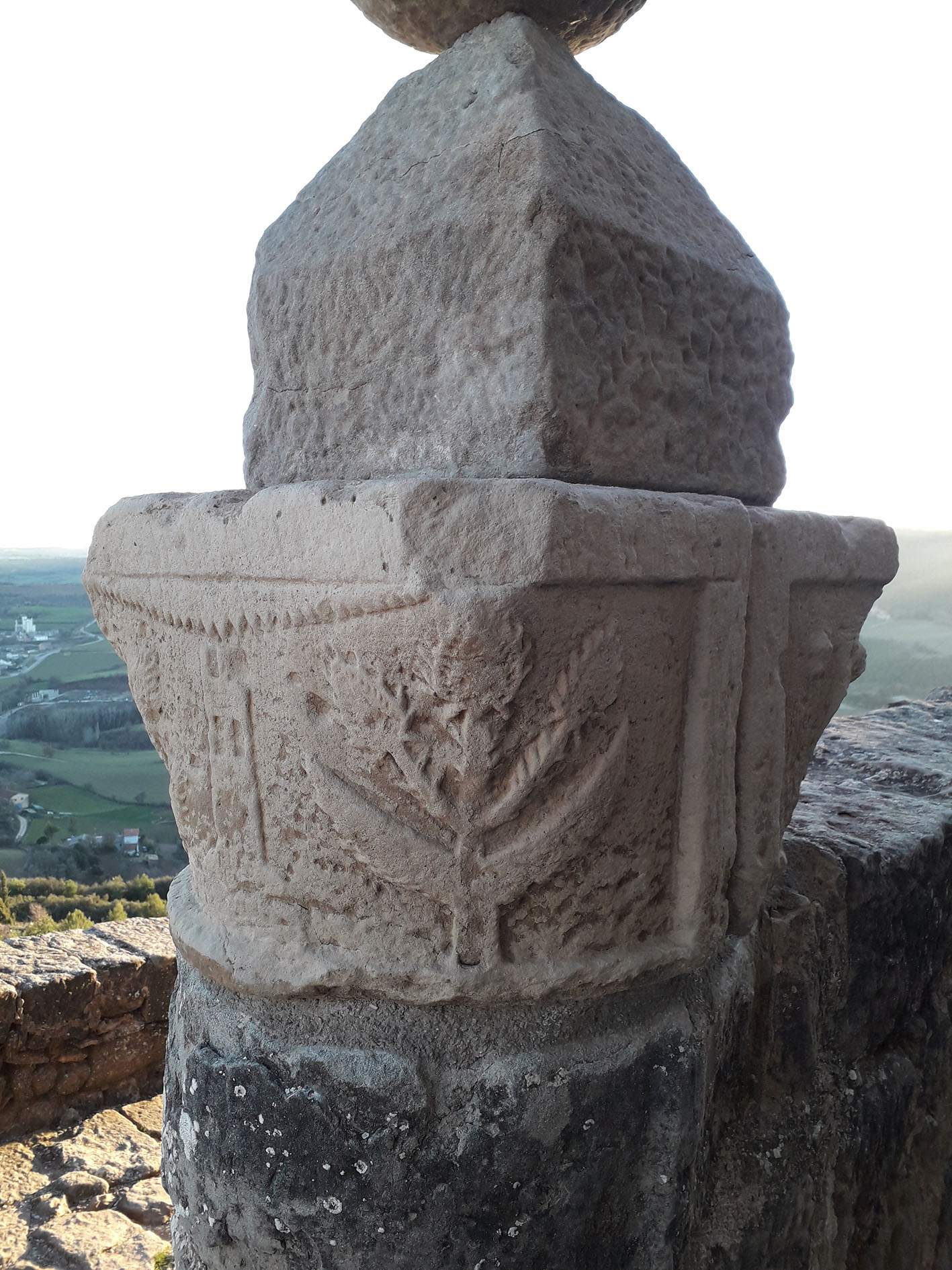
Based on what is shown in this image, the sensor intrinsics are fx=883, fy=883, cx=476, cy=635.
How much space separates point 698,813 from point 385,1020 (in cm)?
45

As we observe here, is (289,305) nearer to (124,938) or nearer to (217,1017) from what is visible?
(217,1017)

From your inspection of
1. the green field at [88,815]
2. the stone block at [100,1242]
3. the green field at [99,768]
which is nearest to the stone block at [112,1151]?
the stone block at [100,1242]

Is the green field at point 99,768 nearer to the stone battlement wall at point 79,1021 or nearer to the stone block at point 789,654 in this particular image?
the stone battlement wall at point 79,1021

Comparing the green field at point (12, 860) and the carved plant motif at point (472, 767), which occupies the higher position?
the carved plant motif at point (472, 767)

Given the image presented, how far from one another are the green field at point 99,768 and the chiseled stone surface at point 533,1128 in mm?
8037

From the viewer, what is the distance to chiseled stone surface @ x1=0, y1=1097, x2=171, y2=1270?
2357 mm

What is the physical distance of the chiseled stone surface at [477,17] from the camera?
3.79 feet

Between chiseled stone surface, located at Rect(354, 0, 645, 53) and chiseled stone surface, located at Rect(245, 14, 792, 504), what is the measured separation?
45 mm

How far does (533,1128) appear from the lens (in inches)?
39.9

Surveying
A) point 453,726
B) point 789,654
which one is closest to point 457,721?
point 453,726

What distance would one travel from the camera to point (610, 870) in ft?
3.38

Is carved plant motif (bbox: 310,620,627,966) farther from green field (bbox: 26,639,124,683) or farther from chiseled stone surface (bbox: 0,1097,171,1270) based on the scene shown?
green field (bbox: 26,639,124,683)

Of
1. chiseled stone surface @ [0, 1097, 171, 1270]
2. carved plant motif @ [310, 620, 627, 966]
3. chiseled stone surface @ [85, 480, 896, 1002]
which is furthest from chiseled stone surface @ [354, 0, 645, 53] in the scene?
chiseled stone surface @ [0, 1097, 171, 1270]

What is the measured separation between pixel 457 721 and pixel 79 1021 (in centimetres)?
275
